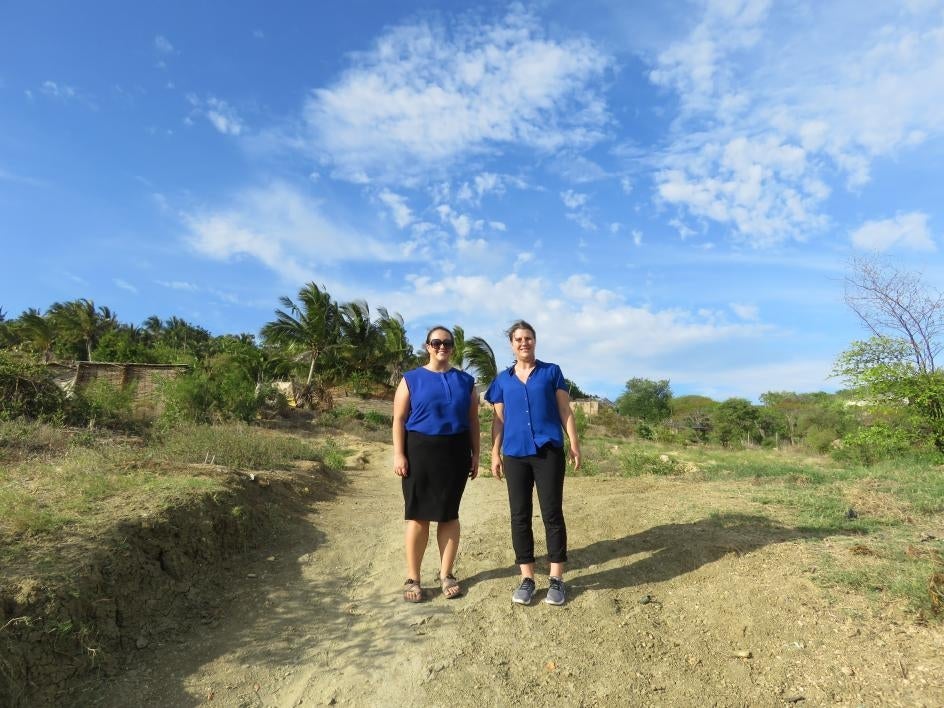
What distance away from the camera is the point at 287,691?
272cm

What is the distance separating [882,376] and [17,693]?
466 inches

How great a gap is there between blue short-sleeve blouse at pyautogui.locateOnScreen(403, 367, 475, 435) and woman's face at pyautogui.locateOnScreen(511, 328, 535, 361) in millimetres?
387

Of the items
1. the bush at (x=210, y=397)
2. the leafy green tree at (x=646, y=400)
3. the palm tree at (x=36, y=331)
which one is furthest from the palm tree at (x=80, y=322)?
the leafy green tree at (x=646, y=400)

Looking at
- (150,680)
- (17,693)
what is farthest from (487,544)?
(17,693)

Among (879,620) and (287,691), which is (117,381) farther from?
(879,620)

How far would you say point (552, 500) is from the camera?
3535mm

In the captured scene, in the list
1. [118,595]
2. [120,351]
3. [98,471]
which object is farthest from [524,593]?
[120,351]

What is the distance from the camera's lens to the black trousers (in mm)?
3537

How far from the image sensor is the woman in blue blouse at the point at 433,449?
140 inches

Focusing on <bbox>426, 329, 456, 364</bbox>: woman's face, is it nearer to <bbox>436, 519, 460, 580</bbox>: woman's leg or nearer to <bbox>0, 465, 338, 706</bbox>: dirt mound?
<bbox>436, 519, 460, 580</bbox>: woman's leg

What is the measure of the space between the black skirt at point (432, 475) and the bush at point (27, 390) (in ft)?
24.9

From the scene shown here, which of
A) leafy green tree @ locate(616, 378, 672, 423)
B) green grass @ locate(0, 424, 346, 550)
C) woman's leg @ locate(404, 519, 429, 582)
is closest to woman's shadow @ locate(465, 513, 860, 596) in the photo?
woman's leg @ locate(404, 519, 429, 582)

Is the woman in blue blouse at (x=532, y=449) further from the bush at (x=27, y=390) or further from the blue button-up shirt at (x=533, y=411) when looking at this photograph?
the bush at (x=27, y=390)

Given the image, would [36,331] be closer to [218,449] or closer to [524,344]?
[218,449]
